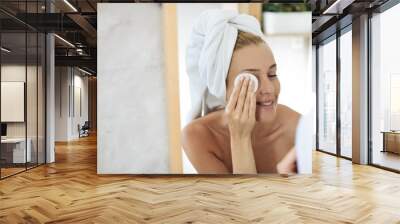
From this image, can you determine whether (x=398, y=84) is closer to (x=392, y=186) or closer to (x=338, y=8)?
(x=338, y=8)

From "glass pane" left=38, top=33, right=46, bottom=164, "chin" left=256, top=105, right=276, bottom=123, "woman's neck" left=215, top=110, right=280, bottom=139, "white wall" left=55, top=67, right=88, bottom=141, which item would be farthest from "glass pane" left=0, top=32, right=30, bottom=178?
"white wall" left=55, top=67, right=88, bottom=141

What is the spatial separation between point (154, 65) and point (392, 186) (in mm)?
3988

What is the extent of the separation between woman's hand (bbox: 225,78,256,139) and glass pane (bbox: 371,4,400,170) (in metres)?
2.81

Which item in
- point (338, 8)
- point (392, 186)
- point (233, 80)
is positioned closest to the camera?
point (392, 186)

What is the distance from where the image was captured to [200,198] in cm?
486

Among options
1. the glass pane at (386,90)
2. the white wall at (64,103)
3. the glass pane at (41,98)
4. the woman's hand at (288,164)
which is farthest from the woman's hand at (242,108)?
the white wall at (64,103)

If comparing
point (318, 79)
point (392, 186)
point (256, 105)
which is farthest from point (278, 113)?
point (318, 79)

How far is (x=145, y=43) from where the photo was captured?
20.7ft

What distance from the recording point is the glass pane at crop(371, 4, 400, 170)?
23.4 feet

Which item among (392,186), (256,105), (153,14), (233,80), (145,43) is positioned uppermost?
(153,14)

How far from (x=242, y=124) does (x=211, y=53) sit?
121cm

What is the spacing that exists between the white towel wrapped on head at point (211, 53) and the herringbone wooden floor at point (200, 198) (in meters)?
1.27

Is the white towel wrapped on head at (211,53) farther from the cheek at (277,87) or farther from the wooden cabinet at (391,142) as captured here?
the wooden cabinet at (391,142)

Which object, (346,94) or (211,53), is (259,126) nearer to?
(211,53)
